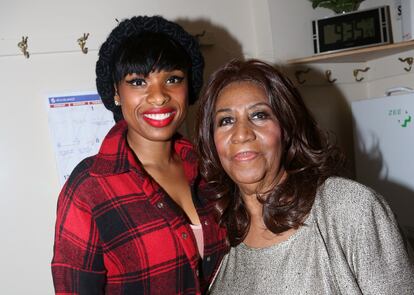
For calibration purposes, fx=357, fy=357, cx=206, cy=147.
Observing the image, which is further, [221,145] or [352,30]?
[352,30]

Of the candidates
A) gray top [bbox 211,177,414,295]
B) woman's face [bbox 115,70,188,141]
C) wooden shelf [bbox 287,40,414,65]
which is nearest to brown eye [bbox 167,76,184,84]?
woman's face [bbox 115,70,188,141]

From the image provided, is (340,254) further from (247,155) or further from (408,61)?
(408,61)

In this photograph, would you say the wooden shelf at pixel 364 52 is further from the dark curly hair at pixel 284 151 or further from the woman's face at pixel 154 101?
the woman's face at pixel 154 101

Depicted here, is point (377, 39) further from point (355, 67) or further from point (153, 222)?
point (153, 222)

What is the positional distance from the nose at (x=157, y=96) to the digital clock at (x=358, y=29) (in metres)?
1.08

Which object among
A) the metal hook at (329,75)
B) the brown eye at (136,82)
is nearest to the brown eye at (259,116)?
the brown eye at (136,82)

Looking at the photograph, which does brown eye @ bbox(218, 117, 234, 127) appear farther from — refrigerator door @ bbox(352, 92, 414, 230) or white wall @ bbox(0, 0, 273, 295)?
refrigerator door @ bbox(352, 92, 414, 230)

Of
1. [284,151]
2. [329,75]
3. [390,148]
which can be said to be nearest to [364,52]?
[329,75]

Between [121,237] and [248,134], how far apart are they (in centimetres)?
45

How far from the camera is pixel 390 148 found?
1691 millimetres

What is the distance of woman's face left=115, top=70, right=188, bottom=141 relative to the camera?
1.04 meters

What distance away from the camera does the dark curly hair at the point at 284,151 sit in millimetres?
1004

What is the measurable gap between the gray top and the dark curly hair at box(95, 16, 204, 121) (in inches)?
22.8

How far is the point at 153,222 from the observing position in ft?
3.33
